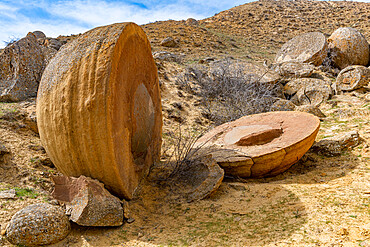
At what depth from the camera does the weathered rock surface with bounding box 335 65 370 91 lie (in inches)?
273

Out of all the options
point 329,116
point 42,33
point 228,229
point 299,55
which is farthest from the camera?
point 42,33

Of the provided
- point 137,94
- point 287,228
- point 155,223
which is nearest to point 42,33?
point 137,94

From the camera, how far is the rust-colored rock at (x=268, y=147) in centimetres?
324

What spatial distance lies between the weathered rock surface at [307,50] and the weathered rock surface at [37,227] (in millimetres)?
8769

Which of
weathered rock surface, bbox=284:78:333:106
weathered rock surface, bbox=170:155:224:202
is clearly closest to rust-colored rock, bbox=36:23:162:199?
weathered rock surface, bbox=170:155:224:202

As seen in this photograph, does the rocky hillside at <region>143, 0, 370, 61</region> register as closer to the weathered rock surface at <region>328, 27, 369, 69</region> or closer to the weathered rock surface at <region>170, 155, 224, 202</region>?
the weathered rock surface at <region>328, 27, 369, 69</region>

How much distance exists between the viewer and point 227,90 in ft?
22.8

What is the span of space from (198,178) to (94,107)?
1.48 meters

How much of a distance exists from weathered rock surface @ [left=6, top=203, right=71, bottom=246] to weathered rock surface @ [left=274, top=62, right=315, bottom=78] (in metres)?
7.25

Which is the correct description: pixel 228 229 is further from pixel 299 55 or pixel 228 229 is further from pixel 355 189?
pixel 299 55

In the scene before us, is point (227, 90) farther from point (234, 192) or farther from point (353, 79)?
point (234, 192)

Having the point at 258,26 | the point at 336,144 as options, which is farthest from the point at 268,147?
the point at 258,26

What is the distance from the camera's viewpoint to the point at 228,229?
222 centimetres

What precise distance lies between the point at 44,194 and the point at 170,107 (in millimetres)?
4132
